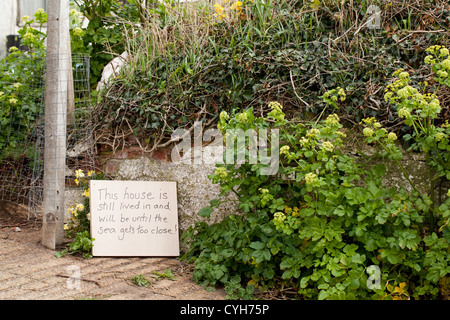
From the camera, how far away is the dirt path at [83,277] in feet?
9.32

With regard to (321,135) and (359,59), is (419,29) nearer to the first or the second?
(359,59)

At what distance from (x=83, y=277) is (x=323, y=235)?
1.64 m

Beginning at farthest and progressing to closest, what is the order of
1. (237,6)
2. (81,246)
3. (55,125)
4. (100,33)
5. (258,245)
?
(100,33) < (237,6) < (55,125) < (81,246) < (258,245)

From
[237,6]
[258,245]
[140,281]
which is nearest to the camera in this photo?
[258,245]

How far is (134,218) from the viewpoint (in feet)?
12.1

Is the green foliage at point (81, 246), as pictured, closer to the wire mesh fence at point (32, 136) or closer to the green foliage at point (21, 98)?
the wire mesh fence at point (32, 136)

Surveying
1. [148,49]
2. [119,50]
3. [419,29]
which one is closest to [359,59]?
[419,29]

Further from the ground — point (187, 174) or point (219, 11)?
point (219, 11)

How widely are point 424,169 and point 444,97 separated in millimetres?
544

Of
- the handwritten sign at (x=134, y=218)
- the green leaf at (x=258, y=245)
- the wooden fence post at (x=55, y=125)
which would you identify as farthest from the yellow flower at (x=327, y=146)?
the wooden fence post at (x=55, y=125)

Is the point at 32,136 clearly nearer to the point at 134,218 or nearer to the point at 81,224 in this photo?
the point at 81,224

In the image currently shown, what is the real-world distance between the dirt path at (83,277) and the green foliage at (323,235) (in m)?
0.21

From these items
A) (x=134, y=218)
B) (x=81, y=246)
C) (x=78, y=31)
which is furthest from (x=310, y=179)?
(x=78, y=31)

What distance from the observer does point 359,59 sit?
11.4 feet
